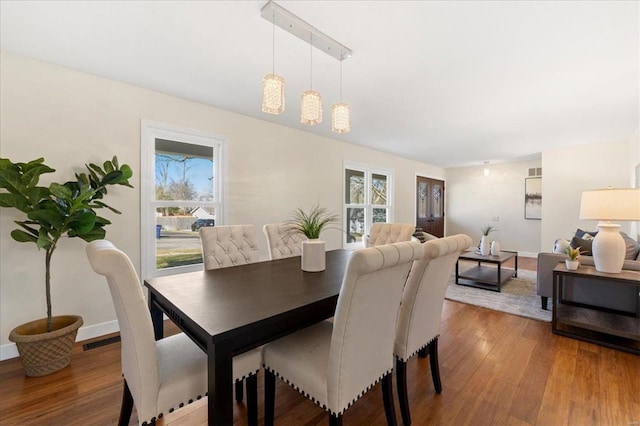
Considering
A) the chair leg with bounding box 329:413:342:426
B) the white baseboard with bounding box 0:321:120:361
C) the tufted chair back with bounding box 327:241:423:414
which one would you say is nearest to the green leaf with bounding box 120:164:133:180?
the white baseboard with bounding box 0:321:120:361

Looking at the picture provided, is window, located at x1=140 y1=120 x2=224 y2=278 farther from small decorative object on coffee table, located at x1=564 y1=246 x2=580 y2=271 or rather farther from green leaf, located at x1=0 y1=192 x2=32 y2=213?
small decorative object on coffee table, located at x1=564 y1=246 x2=580 y2=271

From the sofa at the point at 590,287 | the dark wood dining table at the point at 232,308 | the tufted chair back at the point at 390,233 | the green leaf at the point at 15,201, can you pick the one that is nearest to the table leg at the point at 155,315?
the dark wood dining table at the point at 232,308

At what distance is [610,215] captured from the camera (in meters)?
2.30

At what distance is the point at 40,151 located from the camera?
224 cm

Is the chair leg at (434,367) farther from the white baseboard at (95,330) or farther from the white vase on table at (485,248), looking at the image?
the white vase on table at (485,248)

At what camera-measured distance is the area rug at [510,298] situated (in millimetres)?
Result: 3080

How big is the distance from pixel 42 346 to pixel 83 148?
1605mm

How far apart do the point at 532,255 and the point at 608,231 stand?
4.80m

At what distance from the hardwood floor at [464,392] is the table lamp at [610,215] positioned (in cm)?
77

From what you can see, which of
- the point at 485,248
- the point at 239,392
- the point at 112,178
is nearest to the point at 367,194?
the point at 485,248

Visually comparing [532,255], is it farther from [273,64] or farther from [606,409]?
[273,64]

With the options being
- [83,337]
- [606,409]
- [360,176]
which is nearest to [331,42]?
[606,409]

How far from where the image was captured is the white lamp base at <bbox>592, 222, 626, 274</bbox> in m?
2.42

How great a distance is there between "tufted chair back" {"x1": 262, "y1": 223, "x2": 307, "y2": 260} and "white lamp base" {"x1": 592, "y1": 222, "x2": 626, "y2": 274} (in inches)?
111
